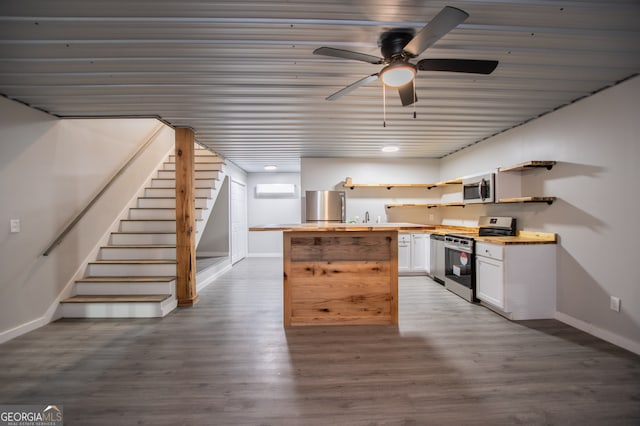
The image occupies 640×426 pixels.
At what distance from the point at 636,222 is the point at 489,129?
207 cm

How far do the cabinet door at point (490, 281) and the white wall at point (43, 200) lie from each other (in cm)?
529

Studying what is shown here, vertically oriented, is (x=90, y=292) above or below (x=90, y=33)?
below

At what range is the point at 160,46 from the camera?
78.8 inches


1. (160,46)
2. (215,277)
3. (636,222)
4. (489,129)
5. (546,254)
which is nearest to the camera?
(160,46)

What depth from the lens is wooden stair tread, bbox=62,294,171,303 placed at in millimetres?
3293

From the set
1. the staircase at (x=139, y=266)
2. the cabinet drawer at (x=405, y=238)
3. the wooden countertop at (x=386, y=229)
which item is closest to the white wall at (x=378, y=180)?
the cabinet drawer at (x=405, y=238)

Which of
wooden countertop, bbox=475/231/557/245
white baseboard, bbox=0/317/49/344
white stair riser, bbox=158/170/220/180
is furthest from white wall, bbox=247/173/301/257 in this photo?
wooden countertop, bbox=475/231/557/245

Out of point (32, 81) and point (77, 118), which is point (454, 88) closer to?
point (32, 81)

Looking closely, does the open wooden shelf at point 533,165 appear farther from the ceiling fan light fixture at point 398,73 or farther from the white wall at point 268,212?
the white wall at point 268,212

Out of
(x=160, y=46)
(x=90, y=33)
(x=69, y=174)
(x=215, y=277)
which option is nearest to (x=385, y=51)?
(x=160, y=46)

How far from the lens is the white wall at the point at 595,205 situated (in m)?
2.50

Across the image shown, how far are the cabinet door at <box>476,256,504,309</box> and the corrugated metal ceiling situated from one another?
1886 millimetres

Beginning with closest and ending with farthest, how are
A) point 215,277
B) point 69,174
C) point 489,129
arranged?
point 69,174, point 489,129, point 215,277

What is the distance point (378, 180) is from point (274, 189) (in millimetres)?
3139
